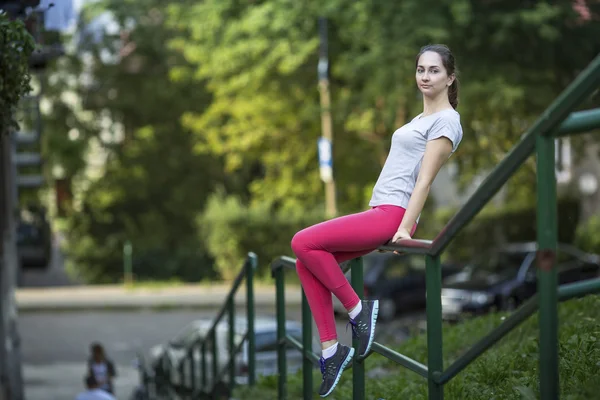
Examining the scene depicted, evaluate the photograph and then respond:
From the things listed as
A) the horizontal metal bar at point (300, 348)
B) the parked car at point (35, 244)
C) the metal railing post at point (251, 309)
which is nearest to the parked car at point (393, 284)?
the parked car at point (35, 244)

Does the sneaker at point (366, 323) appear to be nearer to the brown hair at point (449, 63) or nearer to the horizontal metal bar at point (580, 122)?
the brown hair at point (449, 63)

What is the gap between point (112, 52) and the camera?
34.9 m

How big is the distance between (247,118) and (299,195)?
2.80 metres

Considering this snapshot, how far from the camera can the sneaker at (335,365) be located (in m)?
4.67

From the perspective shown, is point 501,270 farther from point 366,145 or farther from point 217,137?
point 217,137

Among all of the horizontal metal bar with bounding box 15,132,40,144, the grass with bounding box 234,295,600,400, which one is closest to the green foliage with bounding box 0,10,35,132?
the grass with bounding box 234,295,600,400

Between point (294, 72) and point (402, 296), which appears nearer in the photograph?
point (402, 296)

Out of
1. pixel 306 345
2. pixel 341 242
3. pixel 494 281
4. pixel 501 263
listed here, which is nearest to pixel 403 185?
pixel 341 242

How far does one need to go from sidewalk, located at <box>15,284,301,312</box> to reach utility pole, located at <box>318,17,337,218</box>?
2.94 m

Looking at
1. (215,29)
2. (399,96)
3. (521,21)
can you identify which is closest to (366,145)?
(215,29)

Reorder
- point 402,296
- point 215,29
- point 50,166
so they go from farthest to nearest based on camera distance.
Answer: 1. point 50,166
2. point 215,29
3. point 402,296

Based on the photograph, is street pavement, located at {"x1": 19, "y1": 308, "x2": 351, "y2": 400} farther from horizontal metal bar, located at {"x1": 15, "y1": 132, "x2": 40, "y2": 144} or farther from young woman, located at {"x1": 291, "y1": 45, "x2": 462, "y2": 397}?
young woman, located at {"x1": 291, "y1": 45, "x2": 462, "y2": 397}

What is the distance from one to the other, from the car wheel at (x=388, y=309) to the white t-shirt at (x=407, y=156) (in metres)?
16.8

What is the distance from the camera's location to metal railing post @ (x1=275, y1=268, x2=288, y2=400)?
21.9ft
